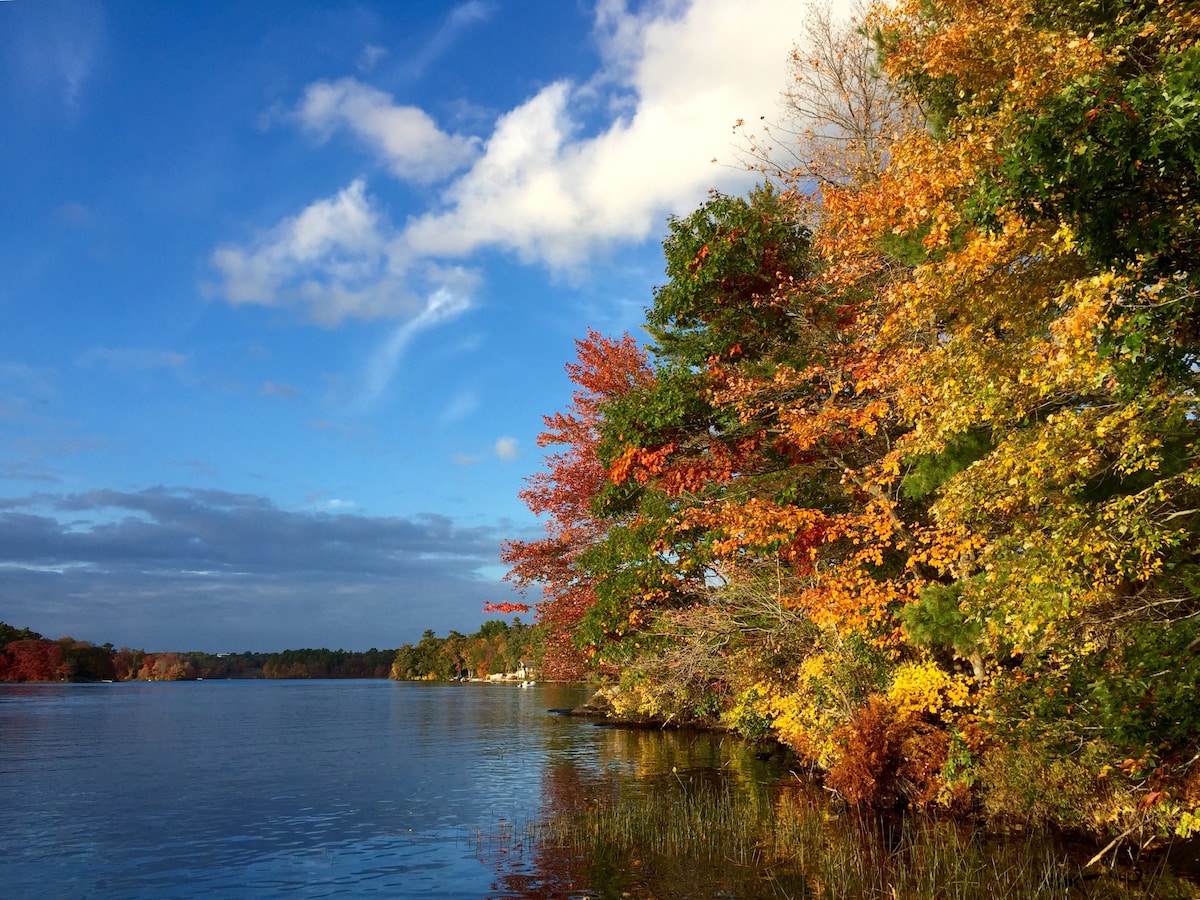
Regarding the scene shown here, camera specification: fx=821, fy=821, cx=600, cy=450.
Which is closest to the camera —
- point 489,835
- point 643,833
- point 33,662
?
point 643,833

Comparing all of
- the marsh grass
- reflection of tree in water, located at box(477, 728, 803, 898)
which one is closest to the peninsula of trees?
the marsh grass

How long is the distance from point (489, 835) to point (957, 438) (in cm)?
1257

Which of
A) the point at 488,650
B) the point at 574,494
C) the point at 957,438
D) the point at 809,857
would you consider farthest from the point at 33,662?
the point at 957,438

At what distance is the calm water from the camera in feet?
48.3

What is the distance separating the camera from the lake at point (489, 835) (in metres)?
13.1

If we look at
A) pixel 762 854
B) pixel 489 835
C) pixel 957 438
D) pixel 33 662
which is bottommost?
pixel 33 662

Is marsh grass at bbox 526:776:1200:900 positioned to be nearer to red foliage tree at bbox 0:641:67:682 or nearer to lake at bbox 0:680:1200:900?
lake at bbox 0:680:1200:900

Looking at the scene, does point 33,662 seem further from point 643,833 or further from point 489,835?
point 643,833

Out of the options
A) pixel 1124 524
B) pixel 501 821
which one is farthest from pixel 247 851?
pixel 1124 524

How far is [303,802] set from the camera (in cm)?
2325

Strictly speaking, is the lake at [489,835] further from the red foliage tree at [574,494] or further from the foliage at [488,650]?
the foliage at [488,650]

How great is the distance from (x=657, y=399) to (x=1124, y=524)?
13.0 metres

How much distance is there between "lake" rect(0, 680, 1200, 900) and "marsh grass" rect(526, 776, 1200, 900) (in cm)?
6

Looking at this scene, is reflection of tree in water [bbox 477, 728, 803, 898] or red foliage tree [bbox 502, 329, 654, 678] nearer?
reflection of tree in water [bbox 477, 728, 803, 898]
